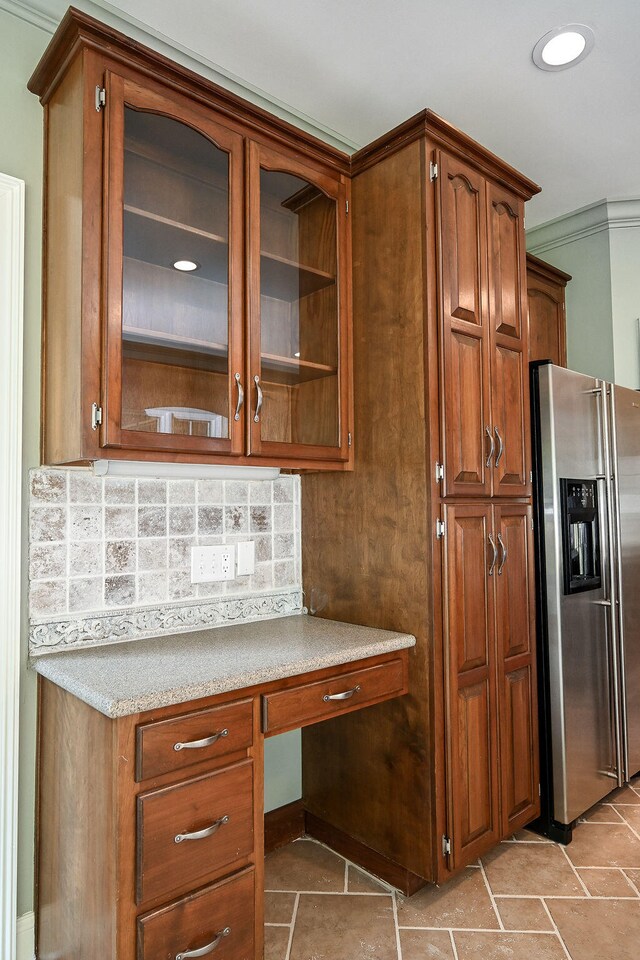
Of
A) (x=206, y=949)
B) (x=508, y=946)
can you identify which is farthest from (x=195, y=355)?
(x=508, y=946)

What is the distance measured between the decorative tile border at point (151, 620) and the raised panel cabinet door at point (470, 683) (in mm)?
681

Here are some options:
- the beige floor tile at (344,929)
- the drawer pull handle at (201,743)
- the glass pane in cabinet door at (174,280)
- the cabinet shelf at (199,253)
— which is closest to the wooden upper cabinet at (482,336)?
the cabinet shelf at (199,253)

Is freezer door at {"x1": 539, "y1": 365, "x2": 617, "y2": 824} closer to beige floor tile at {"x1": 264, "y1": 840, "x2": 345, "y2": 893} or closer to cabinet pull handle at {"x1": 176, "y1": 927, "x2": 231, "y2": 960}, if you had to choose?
beige floor tile at {"x1": 264, "y1": 840, "x2": 345, "y2": 893}

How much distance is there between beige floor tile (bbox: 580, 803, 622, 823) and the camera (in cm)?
252

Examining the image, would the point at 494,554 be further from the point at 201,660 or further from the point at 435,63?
the point at 435,63

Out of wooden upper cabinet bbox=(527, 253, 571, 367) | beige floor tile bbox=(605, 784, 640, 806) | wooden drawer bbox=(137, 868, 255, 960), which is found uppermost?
wooden upper cabinet bbox=(527, 253, 571, 367)

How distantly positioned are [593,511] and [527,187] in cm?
131

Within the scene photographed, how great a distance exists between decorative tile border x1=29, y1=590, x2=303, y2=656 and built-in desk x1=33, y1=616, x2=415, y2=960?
60 millimetres

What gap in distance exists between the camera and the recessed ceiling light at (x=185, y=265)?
1770mm

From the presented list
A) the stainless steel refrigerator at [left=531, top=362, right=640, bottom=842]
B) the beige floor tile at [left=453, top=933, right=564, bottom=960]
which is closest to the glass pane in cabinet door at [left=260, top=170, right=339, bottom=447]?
the stainless steel refrigerator at [left=531, top=362, right=640, bottom=842]

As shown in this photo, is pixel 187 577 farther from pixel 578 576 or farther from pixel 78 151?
pixel 578 576

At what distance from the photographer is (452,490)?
201cm

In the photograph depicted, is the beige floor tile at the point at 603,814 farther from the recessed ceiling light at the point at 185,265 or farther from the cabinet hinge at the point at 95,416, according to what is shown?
the recessed ceiling light at the point at 185,265

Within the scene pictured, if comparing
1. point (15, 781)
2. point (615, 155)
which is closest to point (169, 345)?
point (15, 781)
